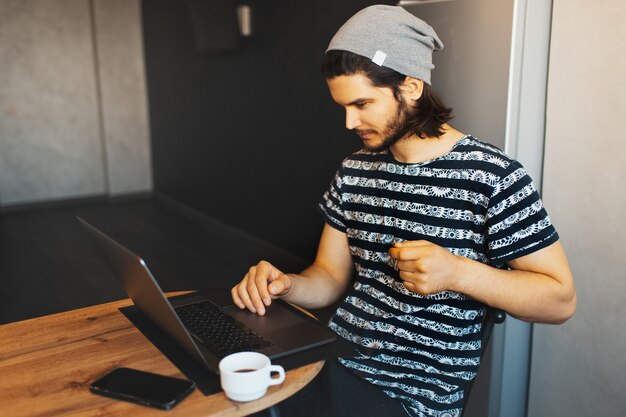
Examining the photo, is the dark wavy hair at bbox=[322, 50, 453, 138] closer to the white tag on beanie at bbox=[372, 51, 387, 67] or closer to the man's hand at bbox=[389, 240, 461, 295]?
the white tag on beanie at bbox=[372, 51, 387, 67]

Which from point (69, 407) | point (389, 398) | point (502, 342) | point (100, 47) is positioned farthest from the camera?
point (100, 47)

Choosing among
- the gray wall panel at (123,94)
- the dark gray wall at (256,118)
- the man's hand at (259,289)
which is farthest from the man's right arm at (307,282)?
the gray wall panel at (123,94)

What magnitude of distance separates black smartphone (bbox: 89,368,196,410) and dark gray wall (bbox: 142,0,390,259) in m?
2.56

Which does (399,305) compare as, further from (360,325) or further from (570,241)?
(570,241)

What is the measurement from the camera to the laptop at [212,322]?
1090 mm

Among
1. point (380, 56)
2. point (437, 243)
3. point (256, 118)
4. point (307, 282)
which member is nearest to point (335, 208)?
point (307, 282)

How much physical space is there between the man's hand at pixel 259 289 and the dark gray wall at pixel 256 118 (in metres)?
2.13

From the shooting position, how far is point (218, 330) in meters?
1.27

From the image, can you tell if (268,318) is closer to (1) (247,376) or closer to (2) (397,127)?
(1) (247,376)

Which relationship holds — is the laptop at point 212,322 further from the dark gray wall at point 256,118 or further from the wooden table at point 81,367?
the dark gray wall at point 256,118

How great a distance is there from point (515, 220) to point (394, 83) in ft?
1.39

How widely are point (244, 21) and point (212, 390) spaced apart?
3.73 m

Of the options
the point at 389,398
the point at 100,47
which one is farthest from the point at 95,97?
the point at 389,398

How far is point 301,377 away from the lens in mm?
1073
